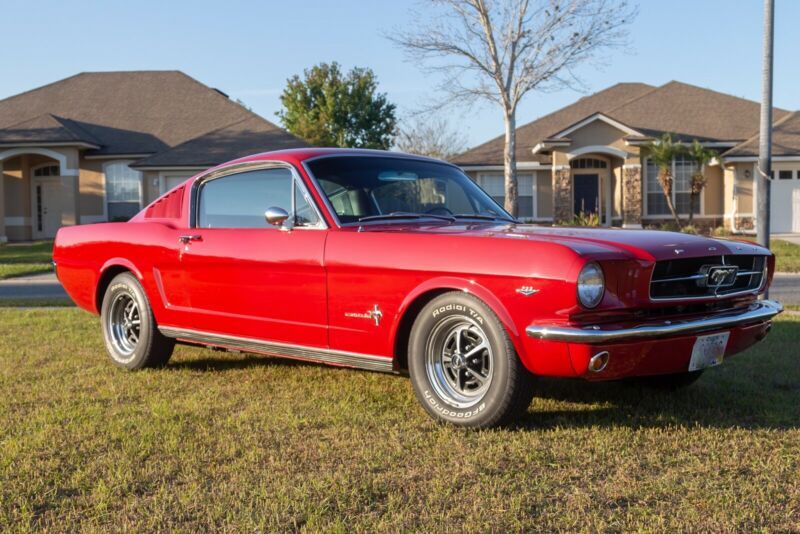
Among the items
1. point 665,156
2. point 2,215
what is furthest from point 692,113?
point 2,215

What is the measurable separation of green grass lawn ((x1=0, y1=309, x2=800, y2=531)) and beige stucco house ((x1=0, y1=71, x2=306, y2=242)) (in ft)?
75.6

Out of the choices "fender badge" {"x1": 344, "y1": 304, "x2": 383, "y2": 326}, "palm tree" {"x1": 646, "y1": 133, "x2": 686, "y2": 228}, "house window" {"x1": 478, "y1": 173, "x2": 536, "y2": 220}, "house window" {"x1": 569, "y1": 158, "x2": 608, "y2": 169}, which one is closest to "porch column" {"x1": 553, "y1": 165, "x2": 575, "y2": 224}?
"house window" {"x1": 569, "y1": 158, "x2": 608, "y2": 169}

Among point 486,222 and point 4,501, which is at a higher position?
point 486,222

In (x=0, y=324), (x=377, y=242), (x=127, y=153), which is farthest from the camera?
(x=127, y=153)

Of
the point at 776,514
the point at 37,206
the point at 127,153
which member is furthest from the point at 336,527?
the point at 37,206

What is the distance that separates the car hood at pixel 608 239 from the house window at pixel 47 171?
97.4ft

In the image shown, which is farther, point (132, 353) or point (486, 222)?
point (132, 353)

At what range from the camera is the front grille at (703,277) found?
4316 millimetres

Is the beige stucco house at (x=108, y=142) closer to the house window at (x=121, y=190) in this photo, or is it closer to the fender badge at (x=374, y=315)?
the house window at (x=121, y=190)

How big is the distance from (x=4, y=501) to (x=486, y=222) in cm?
326

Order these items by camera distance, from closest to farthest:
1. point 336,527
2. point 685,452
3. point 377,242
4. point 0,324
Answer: point 336,527 < point 685,452 < point 377,242 < point 0,324

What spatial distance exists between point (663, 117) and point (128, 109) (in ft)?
67.0

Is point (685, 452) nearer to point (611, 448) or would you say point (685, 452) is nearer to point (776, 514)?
point (611, 448)

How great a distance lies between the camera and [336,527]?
120 inches
